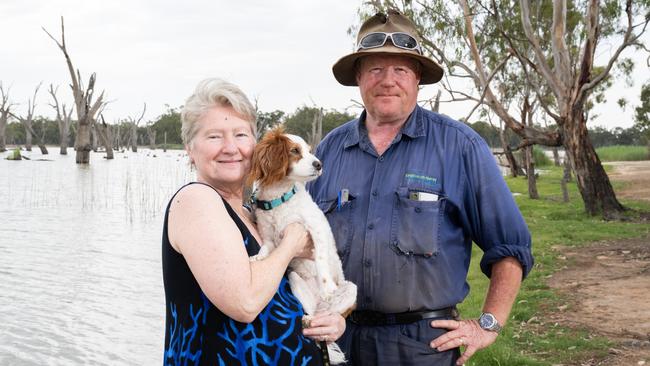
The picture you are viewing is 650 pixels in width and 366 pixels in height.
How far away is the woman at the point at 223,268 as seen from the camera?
8.19 feet

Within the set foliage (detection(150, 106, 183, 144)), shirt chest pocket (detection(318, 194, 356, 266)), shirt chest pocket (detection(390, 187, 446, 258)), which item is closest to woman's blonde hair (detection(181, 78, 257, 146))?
shirt chest pocket (detection(318, 194, 356, 266))

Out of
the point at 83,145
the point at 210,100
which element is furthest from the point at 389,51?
the point at 83,145

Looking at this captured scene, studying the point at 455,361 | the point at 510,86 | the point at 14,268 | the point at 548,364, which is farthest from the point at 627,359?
the point at 510,86

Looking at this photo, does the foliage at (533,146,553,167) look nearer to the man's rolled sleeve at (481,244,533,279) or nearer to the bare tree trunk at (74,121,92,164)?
the bare tree trunk at (74,121,92,164)

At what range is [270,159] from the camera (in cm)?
316

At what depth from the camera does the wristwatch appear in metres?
3.35

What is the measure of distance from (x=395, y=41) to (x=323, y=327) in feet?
5.39

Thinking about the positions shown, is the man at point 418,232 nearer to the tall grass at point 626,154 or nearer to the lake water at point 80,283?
the lake water at point 80,283

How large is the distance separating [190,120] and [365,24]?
57.4 inches

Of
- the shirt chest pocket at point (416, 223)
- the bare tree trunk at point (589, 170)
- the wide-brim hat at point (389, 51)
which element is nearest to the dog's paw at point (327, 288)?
the shirt chest pocket at point (416, 223)

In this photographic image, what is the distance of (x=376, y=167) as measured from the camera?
11.5 feet

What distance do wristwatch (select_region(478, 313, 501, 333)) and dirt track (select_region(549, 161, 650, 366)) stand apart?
13.3 feet

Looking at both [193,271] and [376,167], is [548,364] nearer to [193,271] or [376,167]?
[376,167]

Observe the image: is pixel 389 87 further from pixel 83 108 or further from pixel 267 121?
pixel 83 108
